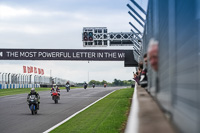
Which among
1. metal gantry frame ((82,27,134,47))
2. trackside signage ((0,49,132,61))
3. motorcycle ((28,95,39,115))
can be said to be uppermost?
metal gantry frame ((82,27,134,47))

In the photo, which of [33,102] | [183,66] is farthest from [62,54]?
[183,66]

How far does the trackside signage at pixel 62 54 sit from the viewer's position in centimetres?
5656

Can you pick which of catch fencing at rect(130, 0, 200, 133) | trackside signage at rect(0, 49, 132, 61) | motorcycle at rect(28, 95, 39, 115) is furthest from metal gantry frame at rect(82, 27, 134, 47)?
catch fencing at rect(130, 0, 200, 133)

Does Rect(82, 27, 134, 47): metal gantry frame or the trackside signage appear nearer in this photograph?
the trackside signage

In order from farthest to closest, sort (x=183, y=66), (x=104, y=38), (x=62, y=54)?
(x=104, y=38) < (x=62, y=54) < (x=183, y=66)

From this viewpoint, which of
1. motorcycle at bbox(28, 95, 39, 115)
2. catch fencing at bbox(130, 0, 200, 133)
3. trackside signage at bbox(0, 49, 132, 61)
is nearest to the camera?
catch fencing at bbox(130, 0, 200, 133)

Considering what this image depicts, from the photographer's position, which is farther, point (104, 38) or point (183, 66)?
point (104, 38)

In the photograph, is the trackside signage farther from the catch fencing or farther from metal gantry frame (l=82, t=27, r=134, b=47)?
the catch fencing

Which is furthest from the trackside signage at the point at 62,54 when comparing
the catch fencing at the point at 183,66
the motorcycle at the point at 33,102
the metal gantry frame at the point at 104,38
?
the catch fencing at the point at 183,66

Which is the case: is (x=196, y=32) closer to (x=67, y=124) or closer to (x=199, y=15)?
(x=199, y=15)

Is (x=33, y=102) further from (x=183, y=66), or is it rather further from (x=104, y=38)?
(x=104, y=38)

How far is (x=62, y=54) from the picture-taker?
191ft

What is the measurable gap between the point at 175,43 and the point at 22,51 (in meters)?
55.7

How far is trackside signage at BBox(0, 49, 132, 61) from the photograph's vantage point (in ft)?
186
